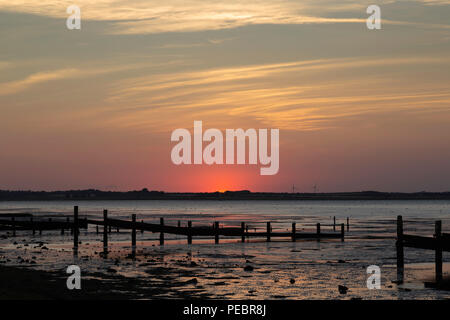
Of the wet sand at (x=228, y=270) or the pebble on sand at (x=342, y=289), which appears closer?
the wet sand at (x=228, y=270)

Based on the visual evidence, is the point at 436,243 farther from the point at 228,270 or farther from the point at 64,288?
the point at 64,288

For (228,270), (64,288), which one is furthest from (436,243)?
(64,288)

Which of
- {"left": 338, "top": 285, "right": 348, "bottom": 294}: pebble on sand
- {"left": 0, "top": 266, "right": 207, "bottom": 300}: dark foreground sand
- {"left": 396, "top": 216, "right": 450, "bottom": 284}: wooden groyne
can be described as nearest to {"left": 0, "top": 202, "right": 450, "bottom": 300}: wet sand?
{"left": 0, "top": 266, "right": 207, "bottom": 300}: dark foreground sand

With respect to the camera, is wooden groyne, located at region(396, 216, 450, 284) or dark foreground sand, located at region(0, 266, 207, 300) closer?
dark foreground sand, located at region(0, 266, 207, 300)

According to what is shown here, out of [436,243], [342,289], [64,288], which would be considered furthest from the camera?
[436,243]

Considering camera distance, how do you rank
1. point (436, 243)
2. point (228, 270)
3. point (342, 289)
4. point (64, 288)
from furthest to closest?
1. point (228, 270)
2. point (436, 243)
3. point (342, 289)
4. point (64, 288)

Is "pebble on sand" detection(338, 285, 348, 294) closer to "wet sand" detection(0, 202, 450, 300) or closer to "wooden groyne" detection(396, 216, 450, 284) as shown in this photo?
"wet sand" detection(0, 202, 450, 300)

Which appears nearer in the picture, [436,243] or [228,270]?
[436,243]

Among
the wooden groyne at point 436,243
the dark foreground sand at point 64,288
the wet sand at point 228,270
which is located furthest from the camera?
the wooden groyne at point 436,243

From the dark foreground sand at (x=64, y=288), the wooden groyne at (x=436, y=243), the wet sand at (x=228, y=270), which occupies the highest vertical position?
the wooden groyne at (x=436, y=243)

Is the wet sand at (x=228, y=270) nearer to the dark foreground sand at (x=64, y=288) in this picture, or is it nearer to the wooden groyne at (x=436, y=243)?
Result: the dark foreground sand at (x=64, y=288)

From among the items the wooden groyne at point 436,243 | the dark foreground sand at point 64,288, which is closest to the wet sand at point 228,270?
the dark foreground sand at point 64,288
